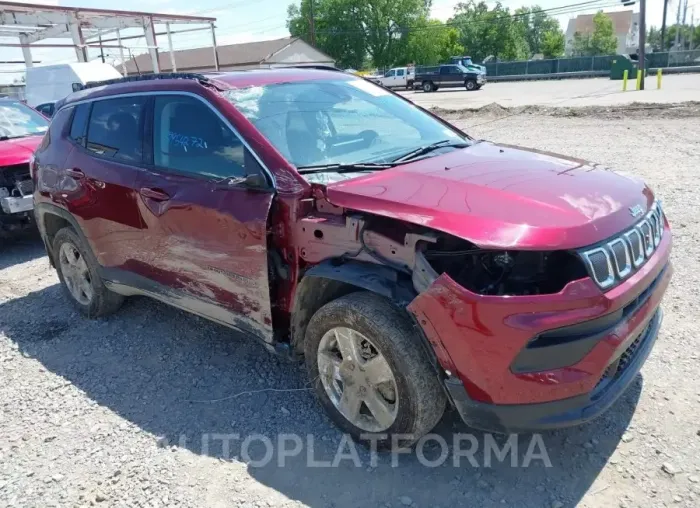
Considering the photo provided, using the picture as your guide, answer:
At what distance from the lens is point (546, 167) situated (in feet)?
10.5

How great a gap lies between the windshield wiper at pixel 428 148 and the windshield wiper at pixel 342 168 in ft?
0.53

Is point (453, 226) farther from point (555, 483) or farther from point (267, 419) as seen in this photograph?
point (267, 419)

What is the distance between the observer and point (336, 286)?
3031mm

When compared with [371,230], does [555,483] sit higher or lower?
lower

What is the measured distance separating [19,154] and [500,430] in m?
6.54

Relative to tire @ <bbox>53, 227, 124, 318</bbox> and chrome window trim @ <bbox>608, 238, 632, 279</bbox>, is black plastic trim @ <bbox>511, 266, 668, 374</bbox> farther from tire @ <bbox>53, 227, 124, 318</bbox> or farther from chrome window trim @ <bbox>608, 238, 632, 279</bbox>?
tire @ <bbox>53, 227, 124, 318</bbox>

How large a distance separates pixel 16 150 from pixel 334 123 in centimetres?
509

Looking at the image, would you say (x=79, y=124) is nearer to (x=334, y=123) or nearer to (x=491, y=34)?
(x=334, y=123)

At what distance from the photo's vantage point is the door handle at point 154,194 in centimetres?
364

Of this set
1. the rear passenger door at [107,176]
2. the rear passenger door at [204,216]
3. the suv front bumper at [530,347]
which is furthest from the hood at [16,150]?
the suv front bumper at [530,347]

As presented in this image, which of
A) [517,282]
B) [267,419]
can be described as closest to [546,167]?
[517,282]

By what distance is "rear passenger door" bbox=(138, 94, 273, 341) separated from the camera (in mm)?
3188

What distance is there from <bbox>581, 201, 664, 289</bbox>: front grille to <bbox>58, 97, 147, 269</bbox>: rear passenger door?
289 centimetres

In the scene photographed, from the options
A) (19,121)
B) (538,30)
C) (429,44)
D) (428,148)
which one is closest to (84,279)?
(428,148)
